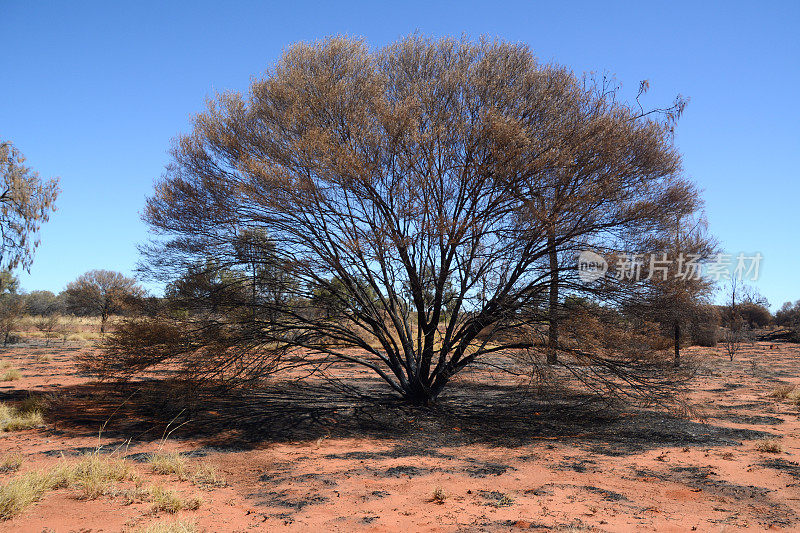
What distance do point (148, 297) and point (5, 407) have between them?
351cm

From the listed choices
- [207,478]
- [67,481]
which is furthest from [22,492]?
[207,478]

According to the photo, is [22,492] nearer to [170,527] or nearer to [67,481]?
[67,481]

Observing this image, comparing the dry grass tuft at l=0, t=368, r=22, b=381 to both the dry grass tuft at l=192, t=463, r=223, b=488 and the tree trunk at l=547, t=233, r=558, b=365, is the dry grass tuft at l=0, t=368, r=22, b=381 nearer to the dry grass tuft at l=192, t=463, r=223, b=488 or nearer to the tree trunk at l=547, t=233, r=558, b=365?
the dry grass tuft at l=192, t=463, r=223, b=488

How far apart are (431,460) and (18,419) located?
25.7 feet

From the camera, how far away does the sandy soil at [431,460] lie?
5395 mm

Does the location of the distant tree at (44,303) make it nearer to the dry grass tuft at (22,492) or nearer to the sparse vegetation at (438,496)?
the dry grass tuft at (22,492)

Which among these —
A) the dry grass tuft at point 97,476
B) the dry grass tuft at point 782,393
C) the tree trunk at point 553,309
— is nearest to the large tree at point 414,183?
the tree trunk at point 553,309

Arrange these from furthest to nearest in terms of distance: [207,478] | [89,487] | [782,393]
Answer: [782,393]
[207,478]
[89,487]

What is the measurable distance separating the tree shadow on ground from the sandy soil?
57 mm

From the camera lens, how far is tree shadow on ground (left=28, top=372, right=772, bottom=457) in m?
9.30

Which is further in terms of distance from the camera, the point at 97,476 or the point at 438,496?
the point at 97,476

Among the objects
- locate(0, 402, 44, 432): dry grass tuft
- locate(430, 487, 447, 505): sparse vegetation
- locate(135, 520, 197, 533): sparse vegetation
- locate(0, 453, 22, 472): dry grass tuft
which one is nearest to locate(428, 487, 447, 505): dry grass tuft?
locate(430, 487, 447, 505): sparse vegetation

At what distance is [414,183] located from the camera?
10484mm

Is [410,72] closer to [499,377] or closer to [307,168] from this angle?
[307,168]
